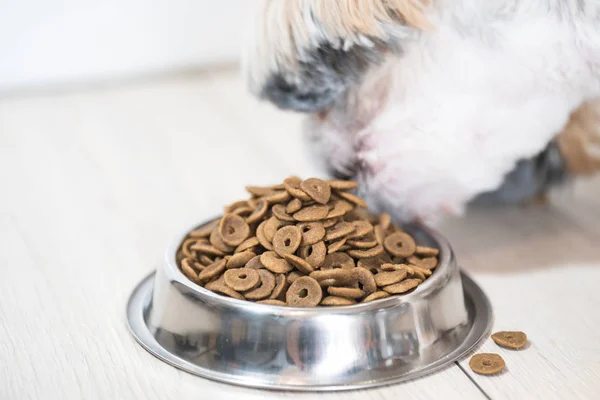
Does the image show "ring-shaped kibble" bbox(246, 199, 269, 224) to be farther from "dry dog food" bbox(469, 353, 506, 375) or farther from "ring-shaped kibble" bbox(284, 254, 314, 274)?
"dry dog food" bbox(469, 353, 506, 375)

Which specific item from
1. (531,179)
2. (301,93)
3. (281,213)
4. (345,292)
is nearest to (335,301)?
(345,292)

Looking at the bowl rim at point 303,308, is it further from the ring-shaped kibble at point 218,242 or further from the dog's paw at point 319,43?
the dog's paw at point 319,43

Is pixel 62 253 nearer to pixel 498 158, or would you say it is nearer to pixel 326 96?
pixel 326 96

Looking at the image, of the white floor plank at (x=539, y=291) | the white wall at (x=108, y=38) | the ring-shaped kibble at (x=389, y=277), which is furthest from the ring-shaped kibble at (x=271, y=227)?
the white wall at (x=108, y=38)

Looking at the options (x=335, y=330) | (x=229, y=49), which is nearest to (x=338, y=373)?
(x=335, y=330)

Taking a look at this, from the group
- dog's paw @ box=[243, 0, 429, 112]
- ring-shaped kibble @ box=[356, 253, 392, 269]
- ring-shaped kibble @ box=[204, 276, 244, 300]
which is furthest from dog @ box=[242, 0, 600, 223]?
ring-shaped kibble @ box=[204, 276, 244, 300]
